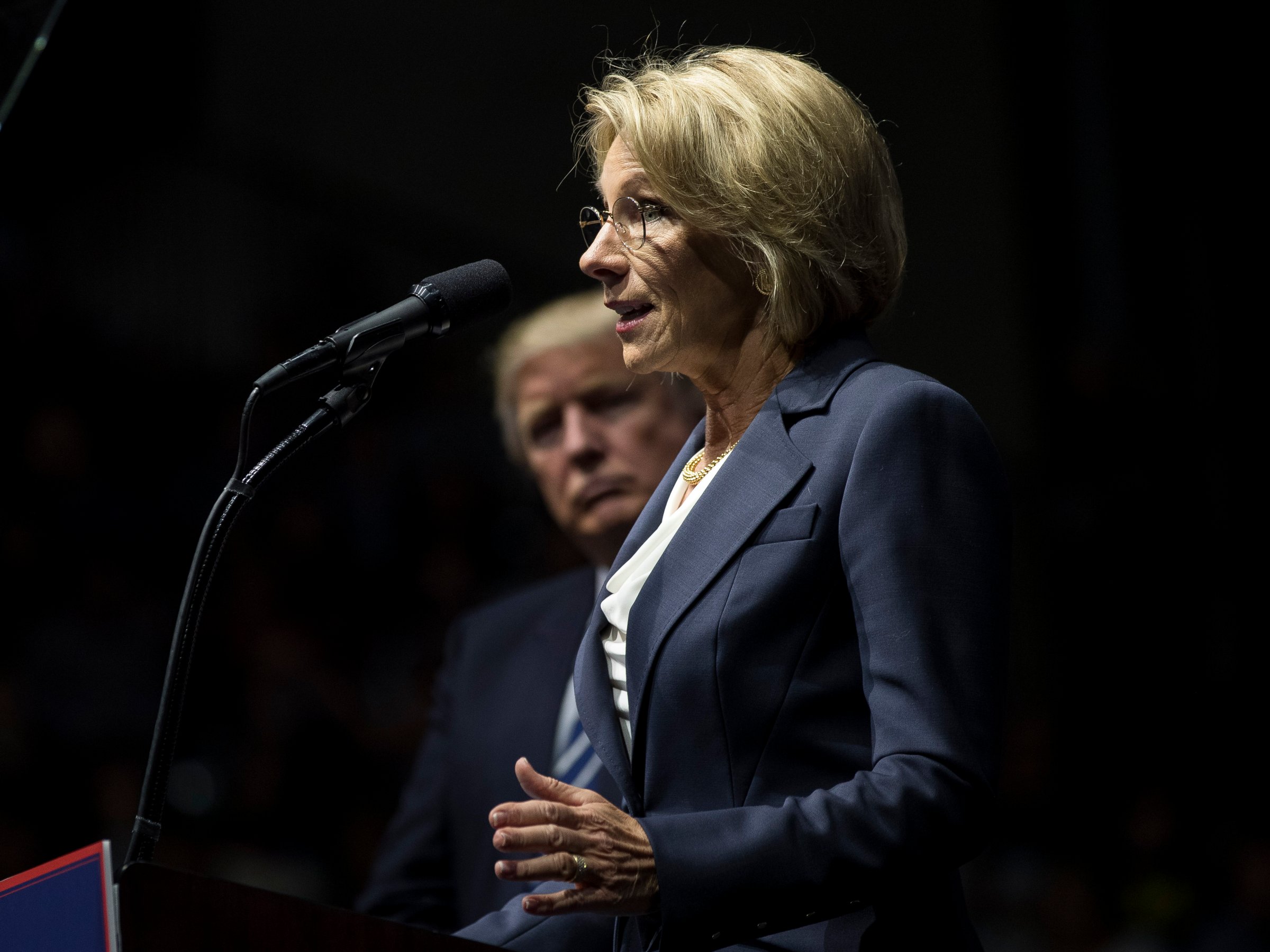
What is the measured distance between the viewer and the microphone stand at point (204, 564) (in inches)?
43.3

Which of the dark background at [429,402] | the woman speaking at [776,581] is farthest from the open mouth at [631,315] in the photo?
the dark background at [429,402]

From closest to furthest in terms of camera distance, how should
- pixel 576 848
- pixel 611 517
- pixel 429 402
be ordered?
pixel 576 848 → pixel 611 517 → pixel 429 402

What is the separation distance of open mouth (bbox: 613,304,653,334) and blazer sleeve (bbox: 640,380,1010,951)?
277mm

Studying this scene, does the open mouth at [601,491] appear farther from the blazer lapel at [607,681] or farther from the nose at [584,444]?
the blazer lapel at [607,681]

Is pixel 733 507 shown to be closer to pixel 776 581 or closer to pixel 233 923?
pixel 776 581

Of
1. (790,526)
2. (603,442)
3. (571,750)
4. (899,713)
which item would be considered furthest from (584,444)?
(899,713)

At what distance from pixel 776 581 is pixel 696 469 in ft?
0.90

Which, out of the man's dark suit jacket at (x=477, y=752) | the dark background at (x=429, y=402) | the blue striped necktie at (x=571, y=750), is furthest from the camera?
the dark background at (x=429, y=402)

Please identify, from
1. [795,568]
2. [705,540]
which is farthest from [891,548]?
[705,540]

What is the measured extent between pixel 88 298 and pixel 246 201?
1.87 feet

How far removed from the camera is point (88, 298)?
4.11m

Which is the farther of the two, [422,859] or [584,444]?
[422,859]

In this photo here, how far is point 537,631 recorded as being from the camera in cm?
256

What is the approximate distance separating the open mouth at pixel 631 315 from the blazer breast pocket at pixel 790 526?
0.26 metres
